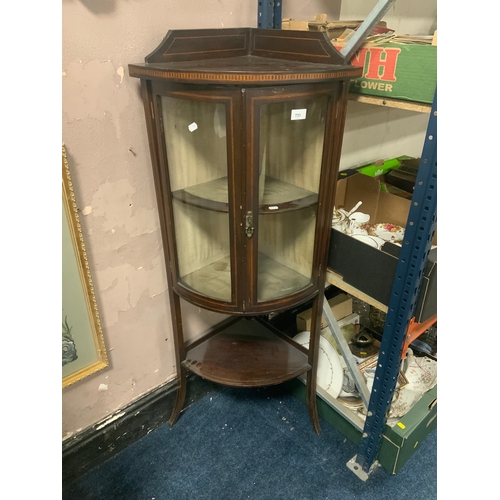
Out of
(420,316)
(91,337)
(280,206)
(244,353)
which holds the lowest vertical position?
(244,353)

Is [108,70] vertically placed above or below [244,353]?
above

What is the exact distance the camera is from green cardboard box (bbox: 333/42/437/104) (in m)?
0.96

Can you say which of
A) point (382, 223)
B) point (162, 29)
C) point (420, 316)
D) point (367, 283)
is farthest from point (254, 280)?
point (162, 29)

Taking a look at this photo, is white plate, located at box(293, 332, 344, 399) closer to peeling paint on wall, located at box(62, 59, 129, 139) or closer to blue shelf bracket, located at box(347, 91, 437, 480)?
blue shelf bracket, located at box(347, 91, 437, 480)

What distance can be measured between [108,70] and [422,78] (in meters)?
0.80

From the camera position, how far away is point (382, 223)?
4.96 ft

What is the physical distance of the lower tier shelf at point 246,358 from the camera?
58.4 inches

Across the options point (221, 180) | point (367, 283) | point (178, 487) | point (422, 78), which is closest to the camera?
point (422, 78)

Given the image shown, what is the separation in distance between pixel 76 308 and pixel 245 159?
0.70 m

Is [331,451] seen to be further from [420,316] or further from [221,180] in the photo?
[221,180]

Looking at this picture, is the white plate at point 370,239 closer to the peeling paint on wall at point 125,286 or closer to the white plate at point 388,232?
the white plate at point 388,232

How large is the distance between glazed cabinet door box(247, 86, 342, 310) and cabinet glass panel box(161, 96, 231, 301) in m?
0.09

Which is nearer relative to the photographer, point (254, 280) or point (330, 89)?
point (330, 89)

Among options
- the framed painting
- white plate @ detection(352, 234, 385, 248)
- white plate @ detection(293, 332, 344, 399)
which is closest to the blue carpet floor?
white plate @ detection(293, 332, 344, 399)
